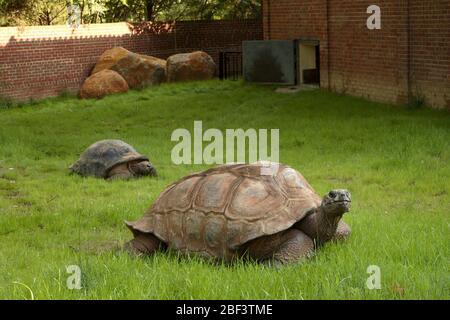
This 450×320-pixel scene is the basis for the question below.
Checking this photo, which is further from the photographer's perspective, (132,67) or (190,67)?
(190,67)

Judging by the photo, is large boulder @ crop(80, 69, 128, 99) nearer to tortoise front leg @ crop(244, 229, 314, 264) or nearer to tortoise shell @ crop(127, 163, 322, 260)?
tortoise shell @ crop(127, 163, 322, 260)

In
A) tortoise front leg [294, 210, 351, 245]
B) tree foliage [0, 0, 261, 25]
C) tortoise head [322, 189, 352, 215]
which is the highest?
tree foliage [0, 0, 261, 25]

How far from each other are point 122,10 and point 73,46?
8.53 m

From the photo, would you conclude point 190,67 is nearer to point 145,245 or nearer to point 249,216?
point 145,245

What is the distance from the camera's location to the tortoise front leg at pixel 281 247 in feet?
21.9

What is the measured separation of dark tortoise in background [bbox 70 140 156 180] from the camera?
12641mm

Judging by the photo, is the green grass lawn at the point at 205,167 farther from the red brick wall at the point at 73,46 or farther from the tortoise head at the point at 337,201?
the red brick wall at the point at 73,46

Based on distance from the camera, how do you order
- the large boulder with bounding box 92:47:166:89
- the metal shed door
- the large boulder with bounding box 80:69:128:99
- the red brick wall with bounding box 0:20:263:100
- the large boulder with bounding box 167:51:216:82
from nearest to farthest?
1. the metal shed door
2. the red brick wall with bounding box 0:20:263:100
3. the large boulder with bounding box 80:69:128:99
4. the large boulder with bounding box 92:47:166:89
5. the large boulder with bounding box 167:51:216:82

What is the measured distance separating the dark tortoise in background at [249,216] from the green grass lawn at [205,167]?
198 millimetres

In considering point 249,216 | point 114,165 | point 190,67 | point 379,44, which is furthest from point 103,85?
point 249,216

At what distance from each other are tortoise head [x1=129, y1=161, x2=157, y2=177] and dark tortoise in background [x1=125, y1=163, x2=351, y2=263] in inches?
212

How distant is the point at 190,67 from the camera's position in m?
25.5

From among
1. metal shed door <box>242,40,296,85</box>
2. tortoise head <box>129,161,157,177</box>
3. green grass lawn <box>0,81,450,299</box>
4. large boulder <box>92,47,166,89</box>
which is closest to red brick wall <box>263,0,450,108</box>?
metal shed door <box>242,40,296,85</box>
